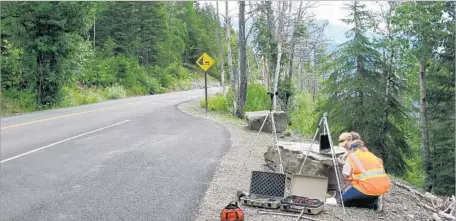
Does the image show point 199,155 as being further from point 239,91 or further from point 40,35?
point 40,35

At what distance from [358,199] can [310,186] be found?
0.88 metres

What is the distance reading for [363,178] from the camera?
7875mm

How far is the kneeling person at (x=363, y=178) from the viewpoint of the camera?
779cm

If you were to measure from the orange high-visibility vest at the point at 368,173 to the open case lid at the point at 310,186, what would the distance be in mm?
585

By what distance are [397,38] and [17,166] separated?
16.1 m

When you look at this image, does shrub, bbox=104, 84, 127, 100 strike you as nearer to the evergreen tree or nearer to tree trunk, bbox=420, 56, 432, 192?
the evergreen tree

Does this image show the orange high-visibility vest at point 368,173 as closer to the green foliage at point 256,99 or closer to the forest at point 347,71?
the forest at point 347,71

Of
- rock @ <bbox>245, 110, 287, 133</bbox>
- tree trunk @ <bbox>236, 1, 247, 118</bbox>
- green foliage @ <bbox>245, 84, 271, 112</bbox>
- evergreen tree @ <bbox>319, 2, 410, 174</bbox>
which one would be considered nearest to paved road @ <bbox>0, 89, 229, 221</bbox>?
rock @ <bbox>245, 110, 287, 133</bbox>

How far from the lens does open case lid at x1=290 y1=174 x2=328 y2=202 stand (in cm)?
778

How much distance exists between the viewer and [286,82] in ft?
96.4

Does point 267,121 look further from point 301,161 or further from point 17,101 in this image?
point 17,101

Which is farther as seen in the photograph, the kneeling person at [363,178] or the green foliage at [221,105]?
the green foliage at [221,105]

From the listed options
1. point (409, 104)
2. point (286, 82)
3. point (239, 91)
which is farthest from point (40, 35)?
point (409, 104)

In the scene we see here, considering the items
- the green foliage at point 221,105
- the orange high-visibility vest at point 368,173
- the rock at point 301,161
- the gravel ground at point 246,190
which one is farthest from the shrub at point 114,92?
the orange high-visibility vest at point 368,173
